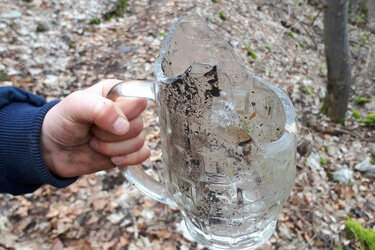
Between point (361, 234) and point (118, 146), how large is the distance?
9.24 feet

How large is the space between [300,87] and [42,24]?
3984 mm

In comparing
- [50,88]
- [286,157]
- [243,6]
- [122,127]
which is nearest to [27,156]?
[122,127]

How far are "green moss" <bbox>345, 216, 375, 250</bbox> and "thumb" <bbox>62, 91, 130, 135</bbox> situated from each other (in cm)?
294

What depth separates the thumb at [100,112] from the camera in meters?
1.40

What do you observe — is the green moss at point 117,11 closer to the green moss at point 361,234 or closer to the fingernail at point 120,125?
the green moss at point 361,234

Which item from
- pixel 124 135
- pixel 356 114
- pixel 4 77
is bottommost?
pixel 356 114

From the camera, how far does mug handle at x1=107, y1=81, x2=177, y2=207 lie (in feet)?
4.02

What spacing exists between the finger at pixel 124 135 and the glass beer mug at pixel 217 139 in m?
0.29

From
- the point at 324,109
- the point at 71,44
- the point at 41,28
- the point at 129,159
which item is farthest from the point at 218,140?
the point at 324,109

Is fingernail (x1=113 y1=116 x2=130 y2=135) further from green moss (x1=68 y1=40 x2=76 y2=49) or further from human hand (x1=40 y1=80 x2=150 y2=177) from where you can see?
green moss (x1=68 y1=40 x2=76 y2=49)

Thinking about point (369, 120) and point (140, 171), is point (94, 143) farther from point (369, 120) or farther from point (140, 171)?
point (369, 120)

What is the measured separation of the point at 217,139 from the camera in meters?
1.13

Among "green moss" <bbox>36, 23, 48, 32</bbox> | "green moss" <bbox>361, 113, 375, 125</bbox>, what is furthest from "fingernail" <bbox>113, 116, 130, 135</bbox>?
"green moss" <bbox>361, 113, 375, 125</bbox>

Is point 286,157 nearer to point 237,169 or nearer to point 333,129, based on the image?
point 237,169
